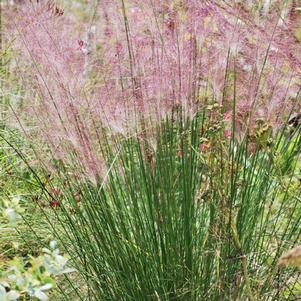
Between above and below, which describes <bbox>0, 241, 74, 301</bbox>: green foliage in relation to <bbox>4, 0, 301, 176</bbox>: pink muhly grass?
below

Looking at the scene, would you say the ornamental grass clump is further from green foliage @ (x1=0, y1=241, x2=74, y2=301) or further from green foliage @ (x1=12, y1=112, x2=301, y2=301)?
green foliage @ (x1=0, y1=241, x2=74, y2=301)

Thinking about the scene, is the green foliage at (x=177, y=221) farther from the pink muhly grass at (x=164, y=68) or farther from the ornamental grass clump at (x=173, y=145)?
the pink muhly grass at (x=164, y=68)

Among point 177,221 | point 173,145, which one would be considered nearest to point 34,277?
point 177,221

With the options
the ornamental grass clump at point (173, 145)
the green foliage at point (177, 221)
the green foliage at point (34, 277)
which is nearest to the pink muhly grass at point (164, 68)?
the ornamental grass clump at point (173, 145)

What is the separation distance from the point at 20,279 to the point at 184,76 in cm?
100

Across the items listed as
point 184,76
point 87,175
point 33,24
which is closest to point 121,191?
point 87,175

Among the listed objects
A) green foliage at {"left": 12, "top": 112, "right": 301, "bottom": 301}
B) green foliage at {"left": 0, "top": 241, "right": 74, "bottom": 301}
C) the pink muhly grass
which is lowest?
green foliage at {"left": 12, "top": 112, "right": 301, "bottom": 301}

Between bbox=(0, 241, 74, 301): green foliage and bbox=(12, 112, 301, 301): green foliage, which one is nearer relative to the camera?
bbox=(0, 241, 74, 301): green foliage

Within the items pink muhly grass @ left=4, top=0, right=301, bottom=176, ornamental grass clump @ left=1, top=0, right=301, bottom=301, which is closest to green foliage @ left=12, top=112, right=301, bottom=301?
ornamental grass clump @ left=1, top=0, right=301, bottom=301

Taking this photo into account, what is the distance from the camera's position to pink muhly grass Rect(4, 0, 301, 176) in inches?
97.7

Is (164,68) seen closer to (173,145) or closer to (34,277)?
(173,145)

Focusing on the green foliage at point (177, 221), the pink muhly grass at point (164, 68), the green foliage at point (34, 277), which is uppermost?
the pink muhly grass at point (164, 68)

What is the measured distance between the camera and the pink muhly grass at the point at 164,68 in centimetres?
248

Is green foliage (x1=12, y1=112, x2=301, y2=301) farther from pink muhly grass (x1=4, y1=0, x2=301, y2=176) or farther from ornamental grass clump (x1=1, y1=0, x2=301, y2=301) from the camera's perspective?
pink muhly grass (x1=4, y1=0, x2=301, y2=176)
